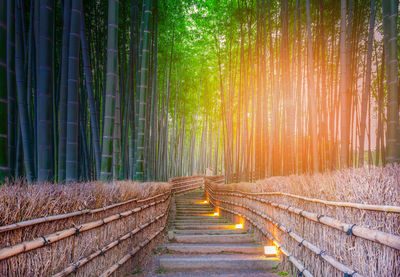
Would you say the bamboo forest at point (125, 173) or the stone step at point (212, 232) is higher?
the bamboo forest at point (125, 173)

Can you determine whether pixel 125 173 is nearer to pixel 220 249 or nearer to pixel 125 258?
pixel 220 249

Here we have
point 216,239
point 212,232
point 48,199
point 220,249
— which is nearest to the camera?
point 48,199

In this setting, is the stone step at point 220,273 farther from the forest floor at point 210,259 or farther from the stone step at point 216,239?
the stone step at point 216,239

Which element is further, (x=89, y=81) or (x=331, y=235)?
(x=89, y=81)

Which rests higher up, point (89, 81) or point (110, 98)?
point (89, 81)

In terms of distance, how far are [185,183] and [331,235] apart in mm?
11857

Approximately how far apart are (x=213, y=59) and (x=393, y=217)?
1014 cm

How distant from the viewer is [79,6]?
3129mm

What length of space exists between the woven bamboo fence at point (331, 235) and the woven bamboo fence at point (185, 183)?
6.97 m

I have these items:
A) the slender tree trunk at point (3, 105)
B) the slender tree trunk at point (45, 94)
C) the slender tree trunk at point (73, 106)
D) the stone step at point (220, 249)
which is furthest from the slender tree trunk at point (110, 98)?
the stone step at point (220, 249)

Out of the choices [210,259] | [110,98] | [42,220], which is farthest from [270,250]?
[42,220]

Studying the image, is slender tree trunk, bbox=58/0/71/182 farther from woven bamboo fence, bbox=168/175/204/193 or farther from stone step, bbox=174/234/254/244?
woven bamboo fence, bbox=168/175/204/193

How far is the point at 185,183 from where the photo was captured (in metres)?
13.8

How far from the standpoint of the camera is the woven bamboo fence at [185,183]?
38.1 ft
